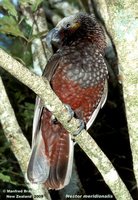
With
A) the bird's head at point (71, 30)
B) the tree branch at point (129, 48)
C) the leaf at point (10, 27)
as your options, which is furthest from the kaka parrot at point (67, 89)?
the tree branch at point (129, 48)

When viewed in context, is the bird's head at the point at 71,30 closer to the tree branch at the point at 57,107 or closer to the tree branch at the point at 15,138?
the tree branch at the point at 15,138

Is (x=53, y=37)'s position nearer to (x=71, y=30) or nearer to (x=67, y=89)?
(x=71, y=30)

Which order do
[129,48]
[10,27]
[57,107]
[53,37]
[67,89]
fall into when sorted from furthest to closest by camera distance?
[53,37], [67,89], [10,27], [129,48], [57,107]

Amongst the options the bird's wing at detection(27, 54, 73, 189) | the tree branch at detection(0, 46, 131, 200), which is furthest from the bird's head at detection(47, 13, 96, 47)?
the tree branch at detection(0, 46, 131, 200)

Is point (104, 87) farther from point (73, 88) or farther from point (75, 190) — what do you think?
point (75, 190)

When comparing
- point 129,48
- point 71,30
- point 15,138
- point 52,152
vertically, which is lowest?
point 52,152

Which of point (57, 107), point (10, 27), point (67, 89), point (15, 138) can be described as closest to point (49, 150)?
point (15, 138)
